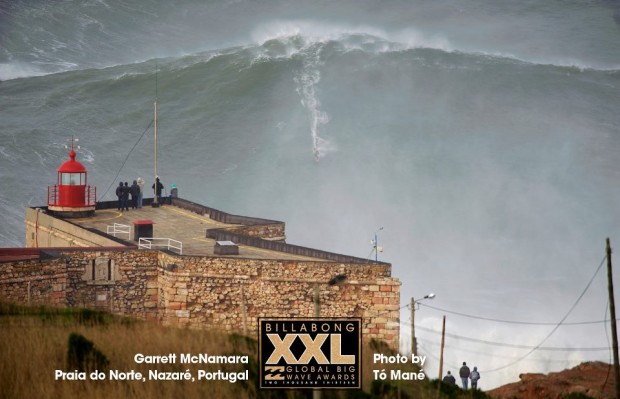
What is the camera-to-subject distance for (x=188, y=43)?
125 m

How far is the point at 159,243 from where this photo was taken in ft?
125

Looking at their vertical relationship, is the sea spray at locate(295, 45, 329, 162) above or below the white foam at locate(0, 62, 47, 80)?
below

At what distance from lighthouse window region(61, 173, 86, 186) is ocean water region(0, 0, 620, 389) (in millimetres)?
18087

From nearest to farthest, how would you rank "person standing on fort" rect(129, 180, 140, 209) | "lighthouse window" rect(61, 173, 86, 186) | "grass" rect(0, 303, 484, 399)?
1. "grass" rect(0, 303, 484, 399)
2. "lighthouse window" rect(61, 173, 86, 186)
3. "person standing on fort" rect(129, 180, 140, 209)

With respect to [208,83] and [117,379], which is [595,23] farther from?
[117,379]

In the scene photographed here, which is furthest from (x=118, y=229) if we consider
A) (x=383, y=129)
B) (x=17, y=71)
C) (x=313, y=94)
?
(x=17, y=71)

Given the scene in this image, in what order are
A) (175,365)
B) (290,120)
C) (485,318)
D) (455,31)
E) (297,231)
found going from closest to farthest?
(175,365)
(485,318)
(297,231)
(290,120)
(455,31)

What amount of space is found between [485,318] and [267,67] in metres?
50.2

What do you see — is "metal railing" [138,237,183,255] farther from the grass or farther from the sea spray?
the sea spray

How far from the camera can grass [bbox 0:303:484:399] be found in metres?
18.4

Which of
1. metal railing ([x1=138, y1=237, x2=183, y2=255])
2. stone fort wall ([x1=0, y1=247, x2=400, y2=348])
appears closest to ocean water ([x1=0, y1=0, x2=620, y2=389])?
metal railing ([x1=138, y1=237, x2=183, y2=255])

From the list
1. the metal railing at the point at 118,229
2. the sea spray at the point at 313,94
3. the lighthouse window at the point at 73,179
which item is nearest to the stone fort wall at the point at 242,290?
the metal railing at the point at 118,229

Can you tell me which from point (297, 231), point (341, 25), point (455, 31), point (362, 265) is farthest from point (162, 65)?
point (362, 265)

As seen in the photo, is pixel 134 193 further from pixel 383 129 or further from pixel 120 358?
pixel 383 129
